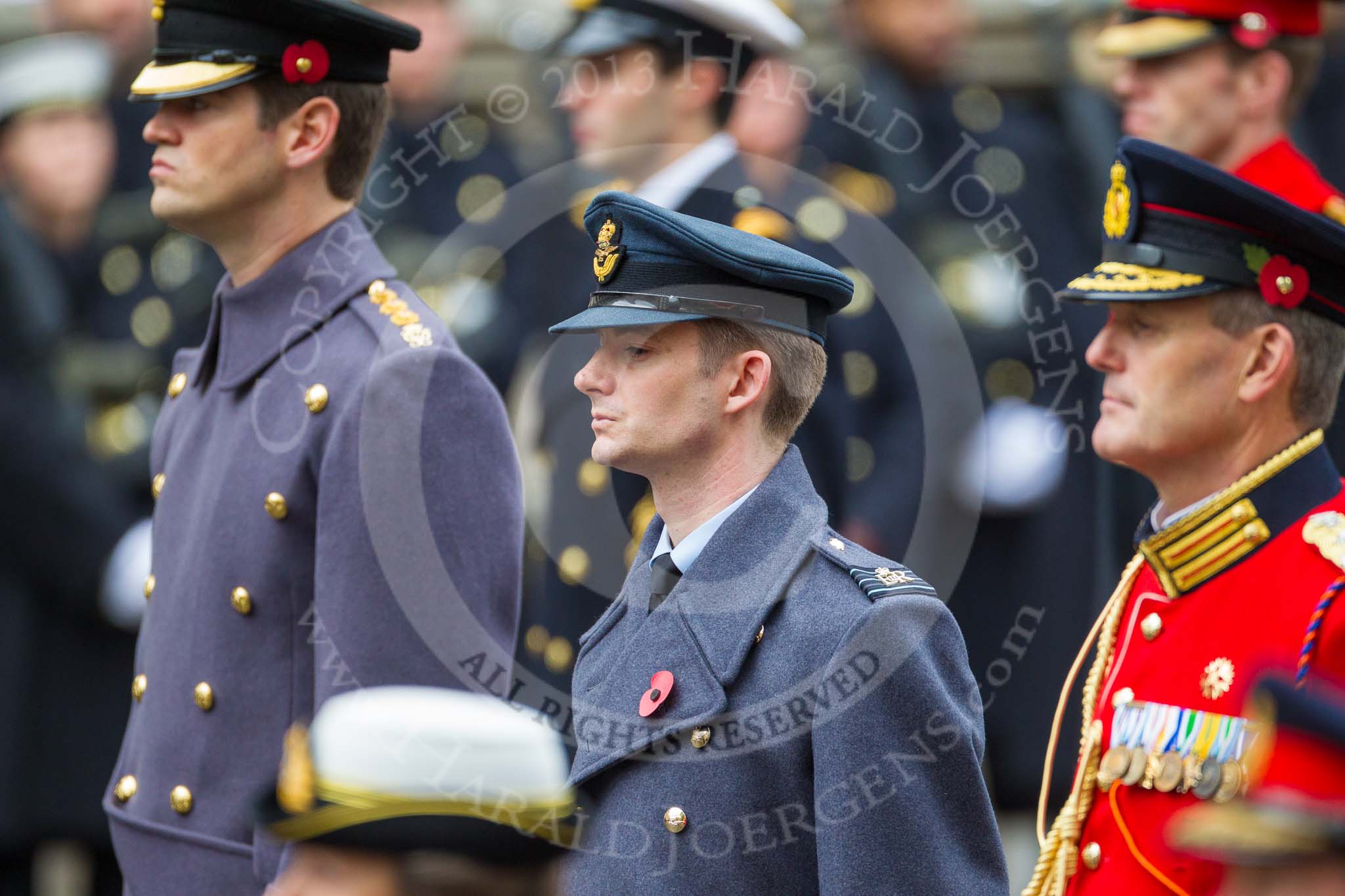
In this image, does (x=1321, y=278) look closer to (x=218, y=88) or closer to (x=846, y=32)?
(x=218, y=88)

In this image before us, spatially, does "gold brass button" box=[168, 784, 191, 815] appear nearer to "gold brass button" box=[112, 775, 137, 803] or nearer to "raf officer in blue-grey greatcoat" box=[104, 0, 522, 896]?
"raf officer in blue-grey greatcoat" box=[104, 0, 522, 896]

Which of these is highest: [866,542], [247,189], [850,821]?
[247,189]

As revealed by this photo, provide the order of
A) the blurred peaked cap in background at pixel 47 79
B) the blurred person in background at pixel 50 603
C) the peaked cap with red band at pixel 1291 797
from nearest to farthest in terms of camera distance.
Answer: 1. the peaked cap with red band at pixel 1291 797
2. the blurred person in background at pixel 50 603
3. the blurred peaked cap in background at pixel 47 79

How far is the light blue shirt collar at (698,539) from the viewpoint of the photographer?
3436 mm

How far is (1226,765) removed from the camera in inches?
129

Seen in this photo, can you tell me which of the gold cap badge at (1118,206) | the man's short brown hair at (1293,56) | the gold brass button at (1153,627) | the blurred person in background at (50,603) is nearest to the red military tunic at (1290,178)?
the man's short brown hair at (1293,56)

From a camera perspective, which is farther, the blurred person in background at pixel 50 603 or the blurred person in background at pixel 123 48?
the blurred person in background at pixel 123 48

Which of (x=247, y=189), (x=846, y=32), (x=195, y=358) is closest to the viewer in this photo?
(x=247, y=189)

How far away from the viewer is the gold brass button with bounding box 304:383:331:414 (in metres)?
3.88

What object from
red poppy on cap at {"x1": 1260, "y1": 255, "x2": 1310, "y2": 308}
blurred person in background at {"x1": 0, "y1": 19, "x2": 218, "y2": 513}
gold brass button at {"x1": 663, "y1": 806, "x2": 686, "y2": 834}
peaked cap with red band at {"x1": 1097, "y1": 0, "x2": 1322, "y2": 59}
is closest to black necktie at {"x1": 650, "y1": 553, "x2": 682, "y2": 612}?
gold brass button at {"x1": 663, "y1": 806, "x2": 686, "y2": 834}

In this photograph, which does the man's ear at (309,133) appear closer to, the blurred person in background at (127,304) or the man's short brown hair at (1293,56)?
the blurred person in background at (127,304)

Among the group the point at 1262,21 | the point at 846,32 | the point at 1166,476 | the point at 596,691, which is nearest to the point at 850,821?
the point at 596,691

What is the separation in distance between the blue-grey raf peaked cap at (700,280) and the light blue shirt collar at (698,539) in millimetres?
311

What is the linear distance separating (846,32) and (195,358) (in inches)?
147
